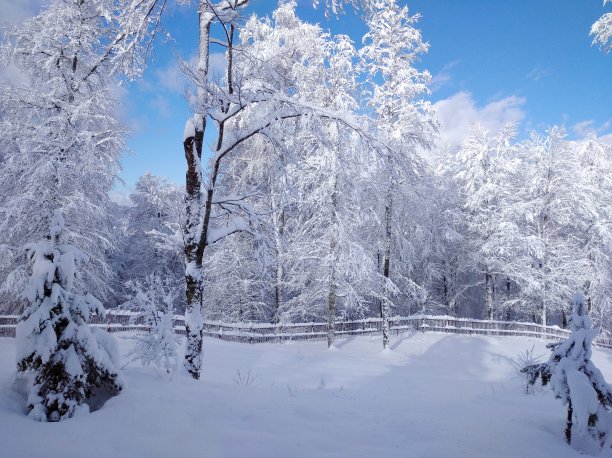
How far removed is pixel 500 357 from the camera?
55.0 ft

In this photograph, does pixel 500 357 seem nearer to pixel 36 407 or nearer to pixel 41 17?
pixel 36 407

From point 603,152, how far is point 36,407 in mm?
33131

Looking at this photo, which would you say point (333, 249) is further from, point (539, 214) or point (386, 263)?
point (539, 214)

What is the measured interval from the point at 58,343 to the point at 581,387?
570 centimetres

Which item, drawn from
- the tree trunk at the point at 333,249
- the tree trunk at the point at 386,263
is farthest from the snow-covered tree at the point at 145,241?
the tree trunk at the point at 386,263

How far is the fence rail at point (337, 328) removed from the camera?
54.9 feet

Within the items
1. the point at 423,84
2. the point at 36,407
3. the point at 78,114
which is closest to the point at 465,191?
the point at 423,84

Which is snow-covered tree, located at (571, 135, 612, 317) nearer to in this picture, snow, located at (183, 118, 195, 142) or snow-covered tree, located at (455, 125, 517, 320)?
snow-covered tree, located at (455, 125, 517, 320)

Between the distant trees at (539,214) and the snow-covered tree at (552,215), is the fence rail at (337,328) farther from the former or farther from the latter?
the snow-covered tree at (552,215)

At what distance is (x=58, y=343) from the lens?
13.0ft

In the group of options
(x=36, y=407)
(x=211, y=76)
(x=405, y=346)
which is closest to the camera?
(x=36, y=407)

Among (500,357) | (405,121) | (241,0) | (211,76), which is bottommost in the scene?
(500,357)

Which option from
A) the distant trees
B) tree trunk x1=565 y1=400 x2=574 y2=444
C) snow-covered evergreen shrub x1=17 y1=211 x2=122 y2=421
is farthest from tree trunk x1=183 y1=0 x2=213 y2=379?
the distant trees

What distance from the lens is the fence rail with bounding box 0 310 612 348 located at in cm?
1674
